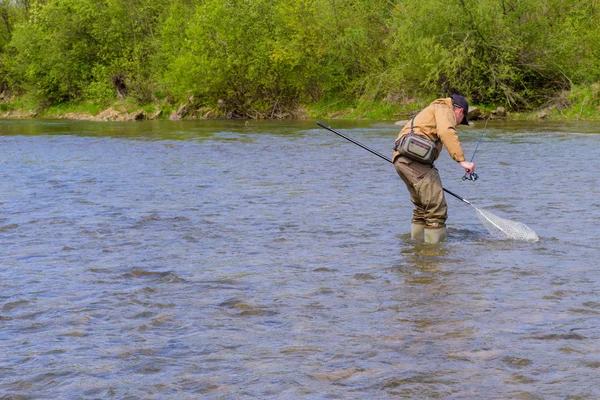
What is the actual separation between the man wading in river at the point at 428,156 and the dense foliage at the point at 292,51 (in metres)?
27.9

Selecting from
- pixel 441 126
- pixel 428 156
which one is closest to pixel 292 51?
pixel 428 156

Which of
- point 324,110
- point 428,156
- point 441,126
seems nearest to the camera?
point 441,126

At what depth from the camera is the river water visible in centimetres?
517

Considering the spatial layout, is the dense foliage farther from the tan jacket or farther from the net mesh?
the tan jacket

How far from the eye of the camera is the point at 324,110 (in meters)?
46.3

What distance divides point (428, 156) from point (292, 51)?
1506 inches

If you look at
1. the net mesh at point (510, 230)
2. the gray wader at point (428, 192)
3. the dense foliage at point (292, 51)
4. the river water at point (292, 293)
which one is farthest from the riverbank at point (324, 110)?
the gray wader at point (428, 192)

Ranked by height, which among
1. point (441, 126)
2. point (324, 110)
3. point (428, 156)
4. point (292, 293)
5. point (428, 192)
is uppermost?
point (441, 126)

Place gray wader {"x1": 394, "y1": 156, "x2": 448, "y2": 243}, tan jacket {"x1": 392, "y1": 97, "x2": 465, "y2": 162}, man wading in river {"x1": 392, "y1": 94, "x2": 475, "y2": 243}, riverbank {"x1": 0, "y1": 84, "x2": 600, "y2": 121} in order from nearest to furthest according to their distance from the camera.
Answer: tan jacket {"x1": 392, "y1": 97, "x2": 465, "y2": 162} → man wading in river {"x1": 392, "y1": 94, "x2": 475, "y2": 243} → gray wader {"x1": 394, "y1": 156, "x2": 448, "y2": 243} → riverbank {"x1": 0, "y1": 84, "x2": 600, "y2": 121}

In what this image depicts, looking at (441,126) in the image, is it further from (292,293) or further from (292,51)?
(292,51)

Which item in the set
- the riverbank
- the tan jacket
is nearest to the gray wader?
the tan jacket

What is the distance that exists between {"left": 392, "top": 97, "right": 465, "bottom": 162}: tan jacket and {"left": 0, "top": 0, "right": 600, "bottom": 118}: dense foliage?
27.9 meters

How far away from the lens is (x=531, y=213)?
11734 millimetres

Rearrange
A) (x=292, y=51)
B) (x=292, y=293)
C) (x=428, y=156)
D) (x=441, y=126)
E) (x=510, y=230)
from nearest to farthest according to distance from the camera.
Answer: (x=292, y=293) < (x=441, y=126) < (x=428, y=156) < (x=510, y=230) < (x=292, y=51)
